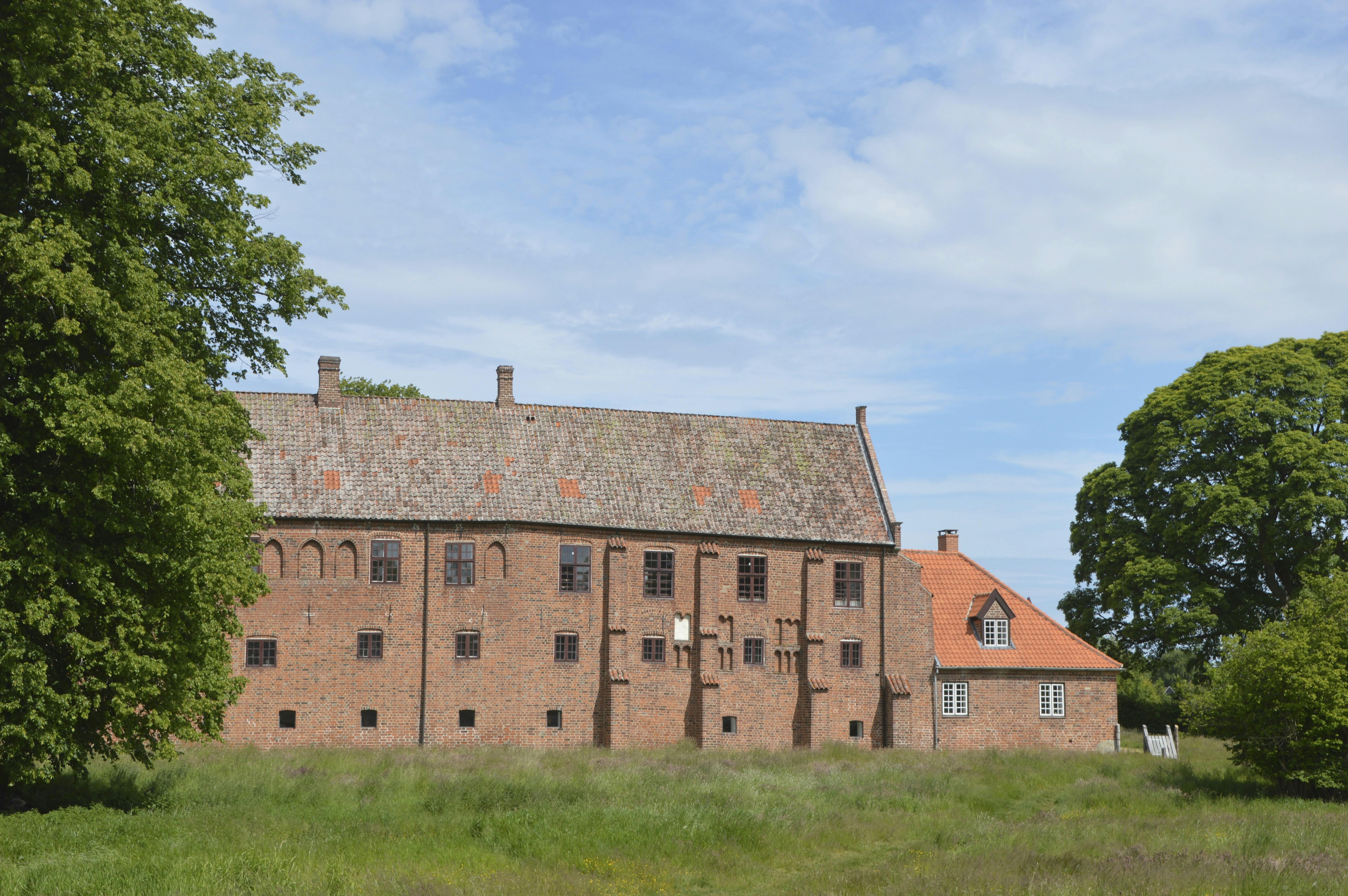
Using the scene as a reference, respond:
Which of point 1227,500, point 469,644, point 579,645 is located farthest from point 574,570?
point 1227,500

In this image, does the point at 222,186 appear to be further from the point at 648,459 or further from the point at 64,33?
the point at 648,459

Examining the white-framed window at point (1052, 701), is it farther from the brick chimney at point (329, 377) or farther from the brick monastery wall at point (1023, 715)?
the brick chimney at point (329, 377)

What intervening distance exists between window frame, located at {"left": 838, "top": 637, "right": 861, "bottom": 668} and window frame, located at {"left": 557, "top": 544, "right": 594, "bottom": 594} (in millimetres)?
8688

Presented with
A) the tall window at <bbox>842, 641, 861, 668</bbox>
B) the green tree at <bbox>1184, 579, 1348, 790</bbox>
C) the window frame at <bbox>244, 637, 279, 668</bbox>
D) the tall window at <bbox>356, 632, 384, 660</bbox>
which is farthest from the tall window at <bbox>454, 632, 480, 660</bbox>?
the green tree at <bbox>1184, 579, 1348, 790</bbox>

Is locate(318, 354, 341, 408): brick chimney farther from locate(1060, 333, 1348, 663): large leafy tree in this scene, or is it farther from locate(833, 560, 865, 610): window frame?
locate(1060, 333, 1348, 663): large leafy tree

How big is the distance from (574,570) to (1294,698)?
19.9 m

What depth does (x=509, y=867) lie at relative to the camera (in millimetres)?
16750

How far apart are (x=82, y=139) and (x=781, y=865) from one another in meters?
16.2

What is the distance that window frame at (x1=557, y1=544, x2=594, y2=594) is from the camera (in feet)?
117

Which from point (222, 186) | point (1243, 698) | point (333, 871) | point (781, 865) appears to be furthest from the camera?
point (1243, 698)

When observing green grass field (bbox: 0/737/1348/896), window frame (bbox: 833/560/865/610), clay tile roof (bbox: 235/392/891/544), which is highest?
clay tile roof (bbox: 235/392/891/544)

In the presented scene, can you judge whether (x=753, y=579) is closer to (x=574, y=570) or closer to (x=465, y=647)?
(x=574, y=570)

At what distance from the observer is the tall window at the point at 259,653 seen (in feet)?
110

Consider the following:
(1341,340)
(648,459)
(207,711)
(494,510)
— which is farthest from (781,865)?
(1341,340)
